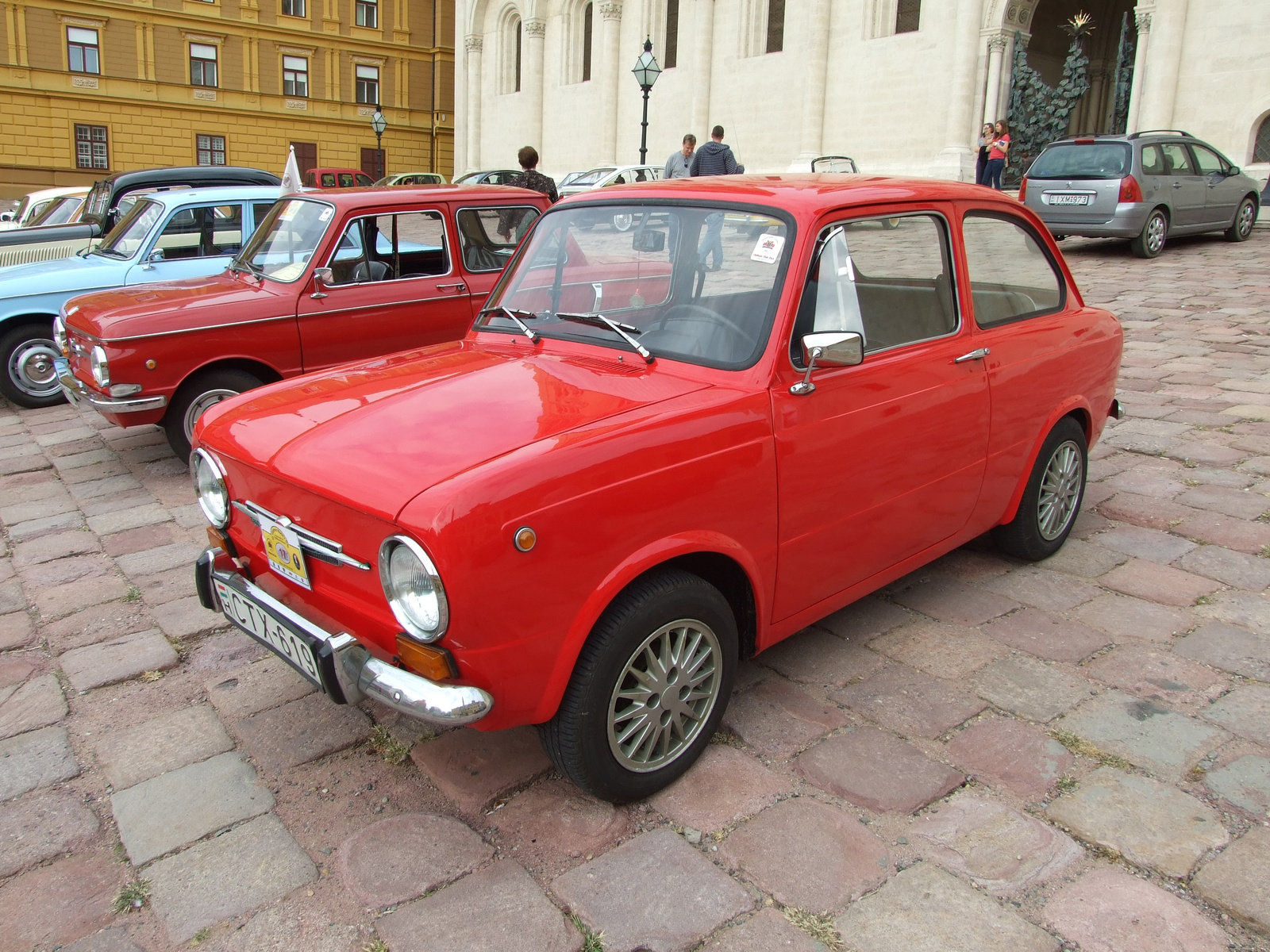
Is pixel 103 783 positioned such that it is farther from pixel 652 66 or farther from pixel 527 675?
pixel 652 66

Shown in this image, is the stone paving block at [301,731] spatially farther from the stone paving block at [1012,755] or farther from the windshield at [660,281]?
the stone paving block at [1012,755]

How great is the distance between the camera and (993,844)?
2.69m

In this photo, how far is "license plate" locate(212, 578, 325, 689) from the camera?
2.70 meters

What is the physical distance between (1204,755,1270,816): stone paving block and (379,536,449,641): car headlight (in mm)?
2351

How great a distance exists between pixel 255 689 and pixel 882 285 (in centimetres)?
275

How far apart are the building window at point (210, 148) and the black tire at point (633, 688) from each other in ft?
147

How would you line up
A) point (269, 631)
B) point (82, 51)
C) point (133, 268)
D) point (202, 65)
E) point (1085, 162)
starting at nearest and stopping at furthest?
point (269, 631) → point (133, 268) → point (1085, 162) → point (82, 51) → point (202, 65)

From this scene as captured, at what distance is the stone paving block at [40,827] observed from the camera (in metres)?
2.75

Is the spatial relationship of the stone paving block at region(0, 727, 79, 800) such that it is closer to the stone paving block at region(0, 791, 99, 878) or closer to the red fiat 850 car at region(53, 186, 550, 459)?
the stone paving block at region(0, 791, 99, 878)

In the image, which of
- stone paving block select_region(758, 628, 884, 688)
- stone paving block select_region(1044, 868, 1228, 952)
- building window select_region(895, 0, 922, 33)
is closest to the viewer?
stone paving block select_region(1044, 868, 1228, 952)

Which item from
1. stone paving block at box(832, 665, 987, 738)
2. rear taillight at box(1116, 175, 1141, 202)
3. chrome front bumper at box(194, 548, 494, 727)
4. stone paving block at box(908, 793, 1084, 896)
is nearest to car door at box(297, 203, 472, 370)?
chrome front bumper at box(194, 548, 494, 727)

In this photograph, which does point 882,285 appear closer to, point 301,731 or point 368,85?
point 301,731

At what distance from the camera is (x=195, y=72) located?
41312mm

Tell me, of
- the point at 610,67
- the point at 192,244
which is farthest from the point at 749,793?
the point at 610,67
